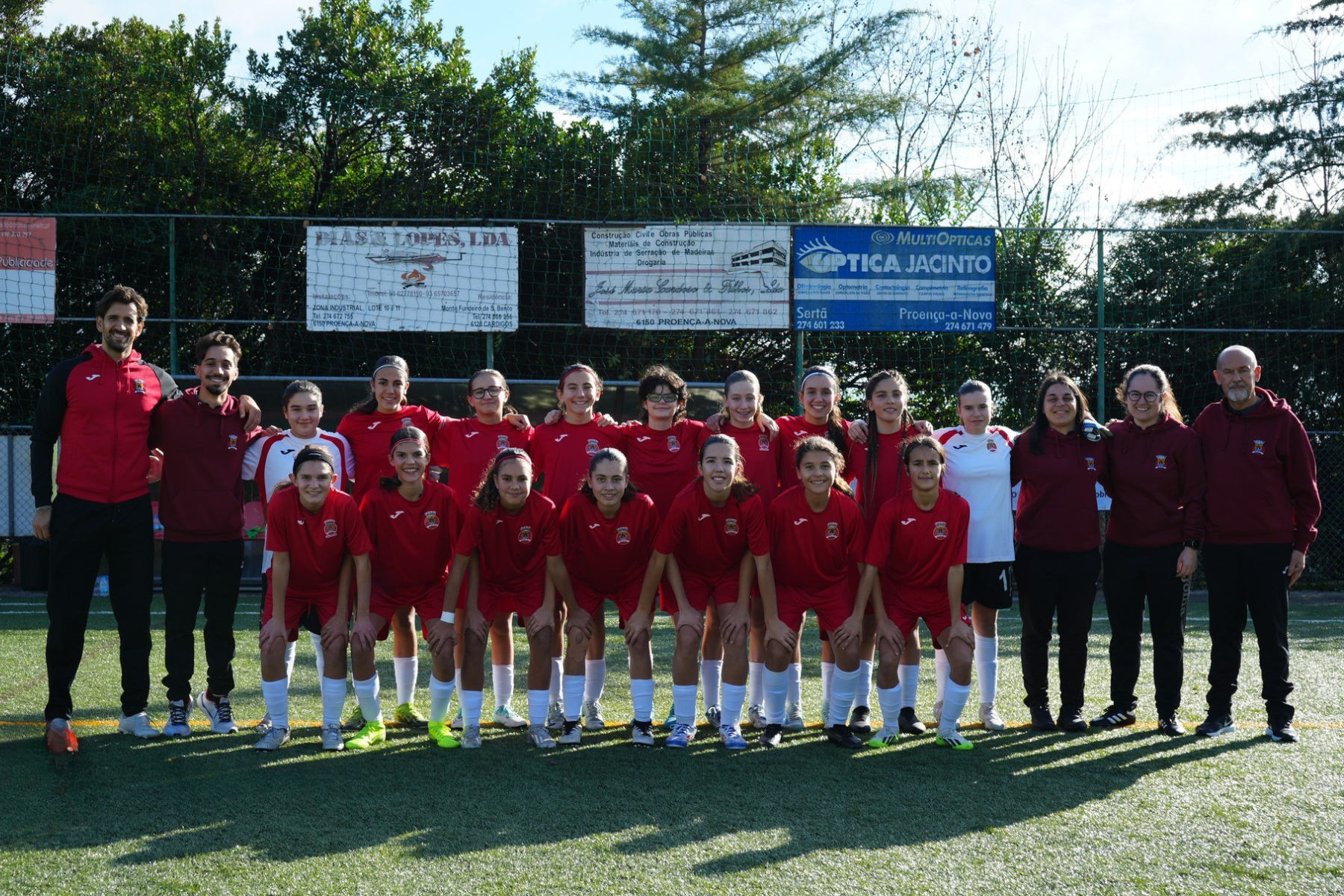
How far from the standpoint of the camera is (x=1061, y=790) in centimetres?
398

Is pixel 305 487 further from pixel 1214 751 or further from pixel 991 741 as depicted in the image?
pixel 1214 751

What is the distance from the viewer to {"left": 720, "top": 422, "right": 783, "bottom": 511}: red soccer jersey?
519 cm

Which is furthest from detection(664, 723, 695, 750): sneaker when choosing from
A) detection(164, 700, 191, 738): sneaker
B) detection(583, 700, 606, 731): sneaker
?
detection(164, 700, 191, 738): sneaker

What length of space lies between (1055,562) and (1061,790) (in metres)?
1.26

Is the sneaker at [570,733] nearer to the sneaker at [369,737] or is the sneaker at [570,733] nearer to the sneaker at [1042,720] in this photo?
the sneaker at [369,737]

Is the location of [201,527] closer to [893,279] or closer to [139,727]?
[139,727]

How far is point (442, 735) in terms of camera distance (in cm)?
462

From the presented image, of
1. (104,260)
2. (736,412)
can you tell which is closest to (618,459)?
(736,412)

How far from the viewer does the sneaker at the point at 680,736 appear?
180 inches

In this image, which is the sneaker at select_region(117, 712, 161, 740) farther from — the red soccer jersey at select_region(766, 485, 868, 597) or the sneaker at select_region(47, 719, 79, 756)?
the red soccer jersey at select_region(766, 485, 868, 597)

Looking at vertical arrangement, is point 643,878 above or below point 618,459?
below

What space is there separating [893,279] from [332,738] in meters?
7.23

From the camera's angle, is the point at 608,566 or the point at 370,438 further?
the point at 370,438

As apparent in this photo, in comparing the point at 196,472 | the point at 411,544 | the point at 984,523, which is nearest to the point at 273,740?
the point at 411,544
